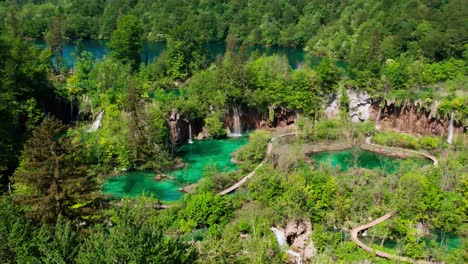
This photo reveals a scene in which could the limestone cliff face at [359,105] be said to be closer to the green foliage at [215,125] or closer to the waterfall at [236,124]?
the waterfall at [236,124]

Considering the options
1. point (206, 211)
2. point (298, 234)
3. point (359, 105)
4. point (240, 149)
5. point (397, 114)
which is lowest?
point (298, 234)

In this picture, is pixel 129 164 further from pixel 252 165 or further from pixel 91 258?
pixel 91 258

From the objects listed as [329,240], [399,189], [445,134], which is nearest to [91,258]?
[329,240]

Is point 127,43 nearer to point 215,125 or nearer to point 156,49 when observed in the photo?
point 215,125

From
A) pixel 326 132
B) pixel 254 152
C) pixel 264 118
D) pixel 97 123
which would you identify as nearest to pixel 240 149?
pixel 254 152

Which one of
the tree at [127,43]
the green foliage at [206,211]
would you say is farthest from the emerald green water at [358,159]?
the tree at [127,43]

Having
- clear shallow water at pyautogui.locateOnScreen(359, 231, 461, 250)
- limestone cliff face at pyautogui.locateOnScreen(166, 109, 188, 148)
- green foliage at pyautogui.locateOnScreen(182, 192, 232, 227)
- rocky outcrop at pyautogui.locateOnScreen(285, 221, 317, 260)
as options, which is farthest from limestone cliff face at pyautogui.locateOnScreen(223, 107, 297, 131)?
clear shallow water at pyautogui.locateOnScreen(359, 231, 461, 250)

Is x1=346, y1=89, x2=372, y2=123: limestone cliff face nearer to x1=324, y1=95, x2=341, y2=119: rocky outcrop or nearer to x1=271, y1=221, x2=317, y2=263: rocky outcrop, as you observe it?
x1=324, y1=95, x2=341, y2=119: rocky outcrop
